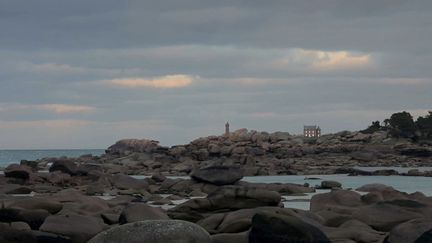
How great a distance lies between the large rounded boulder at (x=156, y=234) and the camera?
13.3 metres

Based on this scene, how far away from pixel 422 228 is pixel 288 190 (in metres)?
24.0

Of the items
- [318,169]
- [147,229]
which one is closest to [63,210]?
[147,229]

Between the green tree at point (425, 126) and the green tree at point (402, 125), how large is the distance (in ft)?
3.07

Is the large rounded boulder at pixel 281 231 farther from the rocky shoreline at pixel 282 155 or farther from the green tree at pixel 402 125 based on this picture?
the green tree at pixel 402 125

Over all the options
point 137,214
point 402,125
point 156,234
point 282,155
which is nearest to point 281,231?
point 156,234

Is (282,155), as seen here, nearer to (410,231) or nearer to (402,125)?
(402,125)

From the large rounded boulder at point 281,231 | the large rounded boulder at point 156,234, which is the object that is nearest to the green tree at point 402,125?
the large rounded boulder at point 281,231

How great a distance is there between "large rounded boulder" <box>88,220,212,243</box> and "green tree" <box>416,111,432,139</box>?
10172 centimetres

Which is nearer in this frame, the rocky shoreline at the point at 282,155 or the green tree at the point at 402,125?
the rocky shoreline at the point at 282,155

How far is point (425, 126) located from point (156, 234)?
10759cm

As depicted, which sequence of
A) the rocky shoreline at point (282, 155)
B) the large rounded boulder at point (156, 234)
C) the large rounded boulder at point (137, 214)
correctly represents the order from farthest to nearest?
the rocky shoreline at point (282, 155), the large rounded boulder at point (137, 214), the large rounded boulder at point (156, 234)

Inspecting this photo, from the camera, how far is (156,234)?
1330 centimetres

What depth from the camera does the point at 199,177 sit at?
136ft

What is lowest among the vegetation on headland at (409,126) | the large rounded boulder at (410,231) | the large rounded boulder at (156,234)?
the large rounded boulder at (410,231)
